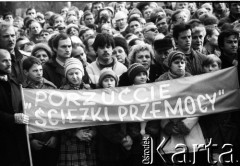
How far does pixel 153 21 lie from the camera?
29.7ft

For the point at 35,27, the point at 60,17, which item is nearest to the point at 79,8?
the point at 60,17

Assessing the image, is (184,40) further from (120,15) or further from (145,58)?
(120,15)

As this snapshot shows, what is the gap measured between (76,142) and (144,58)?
4.24 ft

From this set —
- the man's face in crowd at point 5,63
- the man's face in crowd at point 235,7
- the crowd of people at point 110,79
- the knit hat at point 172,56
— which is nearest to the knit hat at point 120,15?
the crowd of people at point 110,79

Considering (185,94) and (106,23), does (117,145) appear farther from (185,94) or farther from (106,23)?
(106,23)

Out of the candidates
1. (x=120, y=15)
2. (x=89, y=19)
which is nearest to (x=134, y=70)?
(x=120, y=15)

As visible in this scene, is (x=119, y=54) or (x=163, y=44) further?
(x=119, y=54)

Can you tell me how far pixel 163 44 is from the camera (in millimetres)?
7340

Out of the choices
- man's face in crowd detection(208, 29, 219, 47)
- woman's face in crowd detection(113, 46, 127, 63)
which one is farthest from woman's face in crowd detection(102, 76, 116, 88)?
man's face in crowd detection(208, 29, 219, 47)

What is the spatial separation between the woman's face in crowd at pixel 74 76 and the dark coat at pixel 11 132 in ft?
1.85

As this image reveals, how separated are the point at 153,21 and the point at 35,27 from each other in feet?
5.64

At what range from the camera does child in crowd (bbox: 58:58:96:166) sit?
657 centimetres

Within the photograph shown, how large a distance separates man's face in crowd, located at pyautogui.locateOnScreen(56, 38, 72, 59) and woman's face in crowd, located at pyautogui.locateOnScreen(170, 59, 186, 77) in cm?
119

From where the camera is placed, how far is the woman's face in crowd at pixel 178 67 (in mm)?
6761
